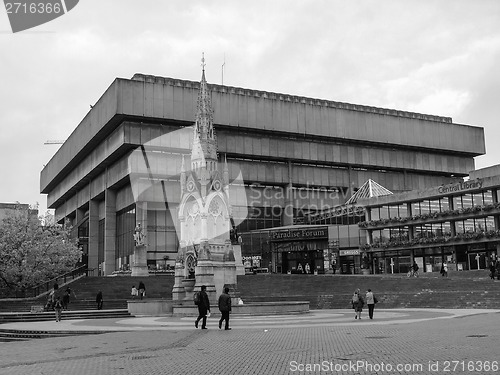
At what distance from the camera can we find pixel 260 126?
99812mm

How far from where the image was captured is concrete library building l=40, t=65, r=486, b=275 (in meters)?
85.1

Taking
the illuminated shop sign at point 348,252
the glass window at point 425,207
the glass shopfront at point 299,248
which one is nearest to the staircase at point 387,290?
the glass window at point 425,207

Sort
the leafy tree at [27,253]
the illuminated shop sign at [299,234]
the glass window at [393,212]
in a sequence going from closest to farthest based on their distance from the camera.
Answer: the leafy tree at [27,253], the glass window at [393,212], the illuminated shop sign at [299,234]

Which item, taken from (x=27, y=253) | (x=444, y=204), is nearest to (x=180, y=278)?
(x=27, y=253)

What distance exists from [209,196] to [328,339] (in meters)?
21.4

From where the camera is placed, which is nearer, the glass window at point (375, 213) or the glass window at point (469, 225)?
the glass window at point (469, 225)

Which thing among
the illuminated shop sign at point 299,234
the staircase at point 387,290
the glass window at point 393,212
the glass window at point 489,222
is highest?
the glass window at point 393,212

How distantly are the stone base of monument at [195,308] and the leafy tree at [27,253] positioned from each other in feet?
58.1

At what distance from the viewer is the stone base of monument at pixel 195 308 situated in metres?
35.8

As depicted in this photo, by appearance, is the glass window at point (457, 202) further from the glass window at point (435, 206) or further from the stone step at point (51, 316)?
the stone step at point (51, 316)

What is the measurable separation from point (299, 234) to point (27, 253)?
1607 inches

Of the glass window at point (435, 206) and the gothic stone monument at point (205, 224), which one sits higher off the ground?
the glass window at point (435, 206)

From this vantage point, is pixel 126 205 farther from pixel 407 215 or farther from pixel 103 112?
pixel 407 215

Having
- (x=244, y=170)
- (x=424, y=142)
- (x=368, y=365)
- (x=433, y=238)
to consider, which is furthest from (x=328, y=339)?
(x=424, y=142)
